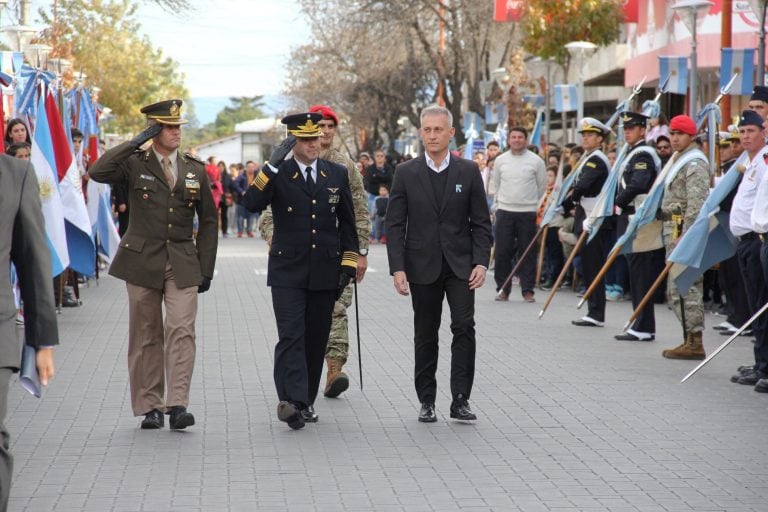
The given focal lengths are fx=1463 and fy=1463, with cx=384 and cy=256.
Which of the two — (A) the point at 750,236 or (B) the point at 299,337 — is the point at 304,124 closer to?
(B) the point at 299,337

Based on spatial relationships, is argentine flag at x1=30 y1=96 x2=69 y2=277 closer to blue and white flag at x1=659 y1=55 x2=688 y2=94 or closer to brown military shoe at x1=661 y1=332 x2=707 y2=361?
brown military shoe at x1=661 y1=332 x2=707 y2=361

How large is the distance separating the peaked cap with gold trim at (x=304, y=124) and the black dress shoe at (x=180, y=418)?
1.78 meters

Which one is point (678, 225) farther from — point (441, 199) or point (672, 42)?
point (672, 42)

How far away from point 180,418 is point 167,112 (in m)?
1.81

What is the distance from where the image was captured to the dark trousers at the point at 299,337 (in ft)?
28.9

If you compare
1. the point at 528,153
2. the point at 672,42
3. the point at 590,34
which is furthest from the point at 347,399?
the point at 590,34

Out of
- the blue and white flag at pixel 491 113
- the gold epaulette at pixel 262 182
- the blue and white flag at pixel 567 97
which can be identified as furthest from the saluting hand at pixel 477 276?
the blue and white flag at pixel 491 113

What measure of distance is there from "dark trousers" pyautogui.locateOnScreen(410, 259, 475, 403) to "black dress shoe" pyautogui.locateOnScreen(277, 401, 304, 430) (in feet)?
2.63

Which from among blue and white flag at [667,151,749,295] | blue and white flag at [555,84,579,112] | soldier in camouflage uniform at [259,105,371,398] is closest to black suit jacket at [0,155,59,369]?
soldier in camouflage uniform at [259,105,371,398]

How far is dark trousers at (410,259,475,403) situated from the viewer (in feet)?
29.5

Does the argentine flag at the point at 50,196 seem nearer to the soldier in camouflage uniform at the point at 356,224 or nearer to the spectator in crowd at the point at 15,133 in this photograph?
the spectator in crowd at the point at 15,133

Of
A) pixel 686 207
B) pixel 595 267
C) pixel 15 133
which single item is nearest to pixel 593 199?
pixel 595 267

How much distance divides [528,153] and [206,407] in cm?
912

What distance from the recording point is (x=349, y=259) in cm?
911
